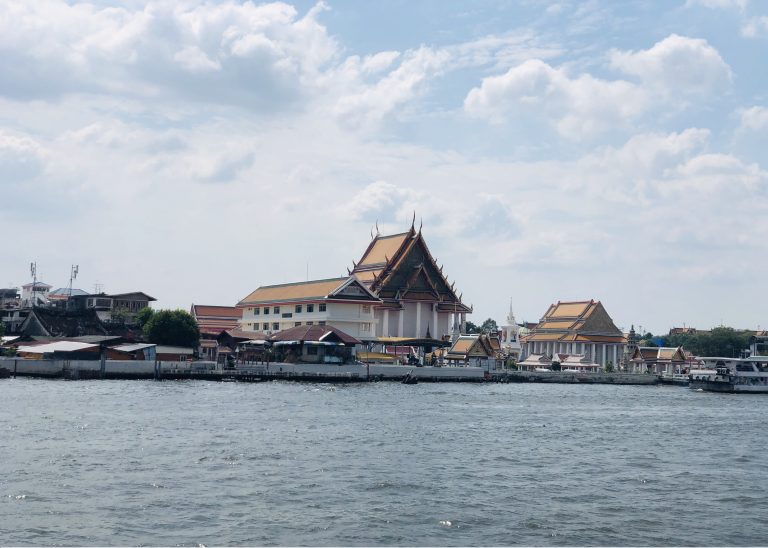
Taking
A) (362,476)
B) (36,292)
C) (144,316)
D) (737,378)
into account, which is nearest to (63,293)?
(36,292)

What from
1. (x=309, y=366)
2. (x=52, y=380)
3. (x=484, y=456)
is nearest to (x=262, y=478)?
(x=484, y=456)

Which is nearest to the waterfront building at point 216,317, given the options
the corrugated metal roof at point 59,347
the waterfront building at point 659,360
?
the corrugated metal roof at point 59,347

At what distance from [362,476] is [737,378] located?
2759 inches

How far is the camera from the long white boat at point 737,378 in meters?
88.1

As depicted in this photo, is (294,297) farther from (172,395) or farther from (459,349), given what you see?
(172,395)

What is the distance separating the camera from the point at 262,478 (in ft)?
85.9

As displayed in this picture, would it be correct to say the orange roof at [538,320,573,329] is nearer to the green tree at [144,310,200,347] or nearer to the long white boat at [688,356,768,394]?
the long white boat at [688,356,768,394]

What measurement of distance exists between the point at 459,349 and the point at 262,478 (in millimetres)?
83709

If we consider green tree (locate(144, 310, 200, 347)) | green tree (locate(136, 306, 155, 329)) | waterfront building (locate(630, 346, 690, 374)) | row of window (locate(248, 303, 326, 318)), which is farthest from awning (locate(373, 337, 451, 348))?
waterfront building (locate(630, 346, 690, 374))

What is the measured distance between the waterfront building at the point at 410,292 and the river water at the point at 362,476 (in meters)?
62.5

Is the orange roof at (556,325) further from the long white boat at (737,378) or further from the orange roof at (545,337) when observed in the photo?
the long white boat at (737,378)

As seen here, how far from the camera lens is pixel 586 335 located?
5369 inches

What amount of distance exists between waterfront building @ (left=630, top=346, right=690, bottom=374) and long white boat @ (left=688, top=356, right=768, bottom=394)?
120 feet

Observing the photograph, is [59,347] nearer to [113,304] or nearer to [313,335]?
[313,335]
